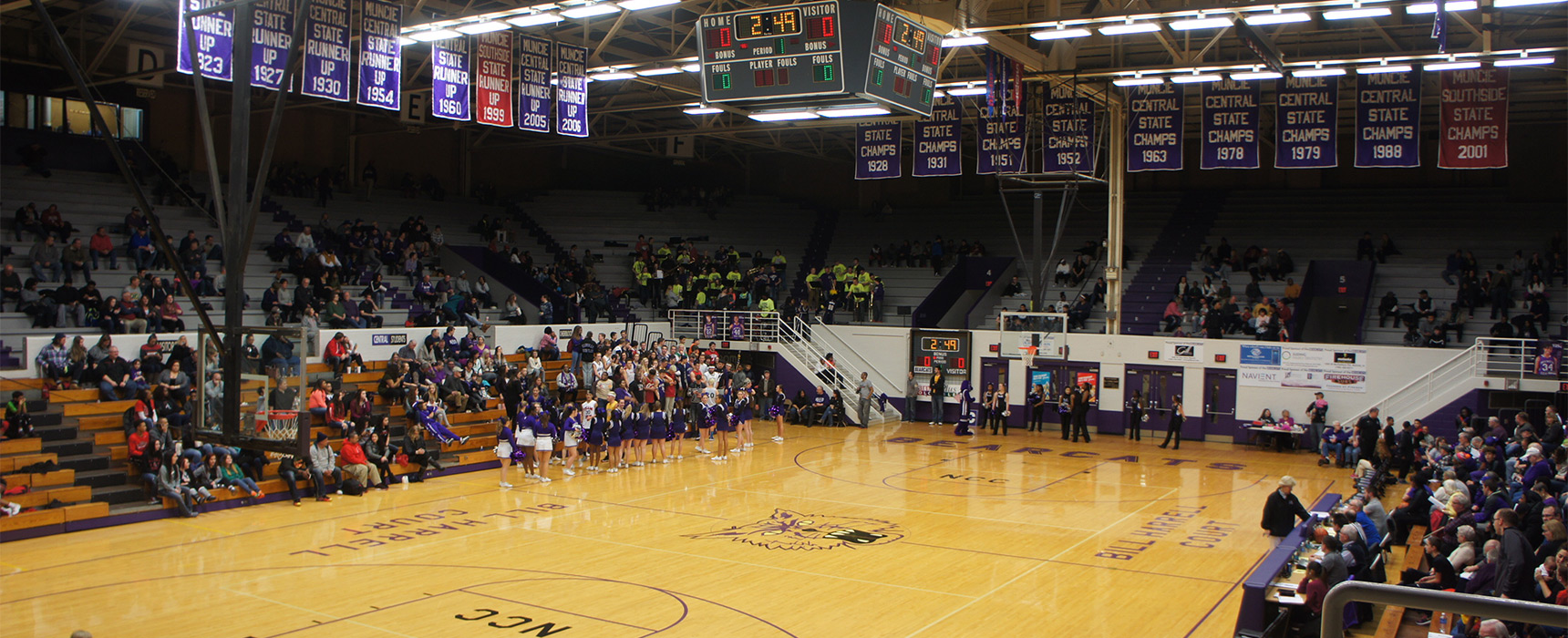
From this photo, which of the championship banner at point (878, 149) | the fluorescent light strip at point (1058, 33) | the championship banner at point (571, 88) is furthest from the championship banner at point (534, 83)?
the fluorescent light strip at point (1058, 33)

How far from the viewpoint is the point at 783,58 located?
1427cm

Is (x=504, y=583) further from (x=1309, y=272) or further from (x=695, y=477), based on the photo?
(x=1309, y=272)

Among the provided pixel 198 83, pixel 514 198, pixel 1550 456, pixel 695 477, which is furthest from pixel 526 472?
pixel 514 198

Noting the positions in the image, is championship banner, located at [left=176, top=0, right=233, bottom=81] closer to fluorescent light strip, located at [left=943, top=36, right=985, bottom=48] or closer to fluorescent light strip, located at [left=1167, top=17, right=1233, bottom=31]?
fluorescent light strip, located at [left=943, top=36, right=985, bottom=48]

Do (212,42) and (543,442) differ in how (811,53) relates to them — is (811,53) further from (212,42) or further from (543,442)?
(543,442)

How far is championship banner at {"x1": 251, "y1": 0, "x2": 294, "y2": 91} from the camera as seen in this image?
15.7m

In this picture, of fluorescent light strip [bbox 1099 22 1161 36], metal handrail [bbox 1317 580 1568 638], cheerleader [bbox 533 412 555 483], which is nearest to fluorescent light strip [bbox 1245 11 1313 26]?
fluorescent light strip [bbox 1099 22 1161 36]

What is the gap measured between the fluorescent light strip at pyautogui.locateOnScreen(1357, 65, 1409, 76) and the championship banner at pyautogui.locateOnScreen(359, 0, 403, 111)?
16.6 metres

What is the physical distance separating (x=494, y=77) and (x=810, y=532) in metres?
9.39

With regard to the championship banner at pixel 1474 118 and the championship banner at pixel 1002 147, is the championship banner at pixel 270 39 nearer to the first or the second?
the championship banner at pixel 1002 147

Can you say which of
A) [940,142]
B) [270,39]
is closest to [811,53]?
[270,39]

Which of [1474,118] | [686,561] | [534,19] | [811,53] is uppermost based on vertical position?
[534,19]

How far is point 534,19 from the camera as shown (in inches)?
710

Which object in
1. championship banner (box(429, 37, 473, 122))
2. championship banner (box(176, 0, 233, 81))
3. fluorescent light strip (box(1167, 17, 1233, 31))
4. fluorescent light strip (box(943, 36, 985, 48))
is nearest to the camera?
championship banner (box(176, 0, 233, 81))
